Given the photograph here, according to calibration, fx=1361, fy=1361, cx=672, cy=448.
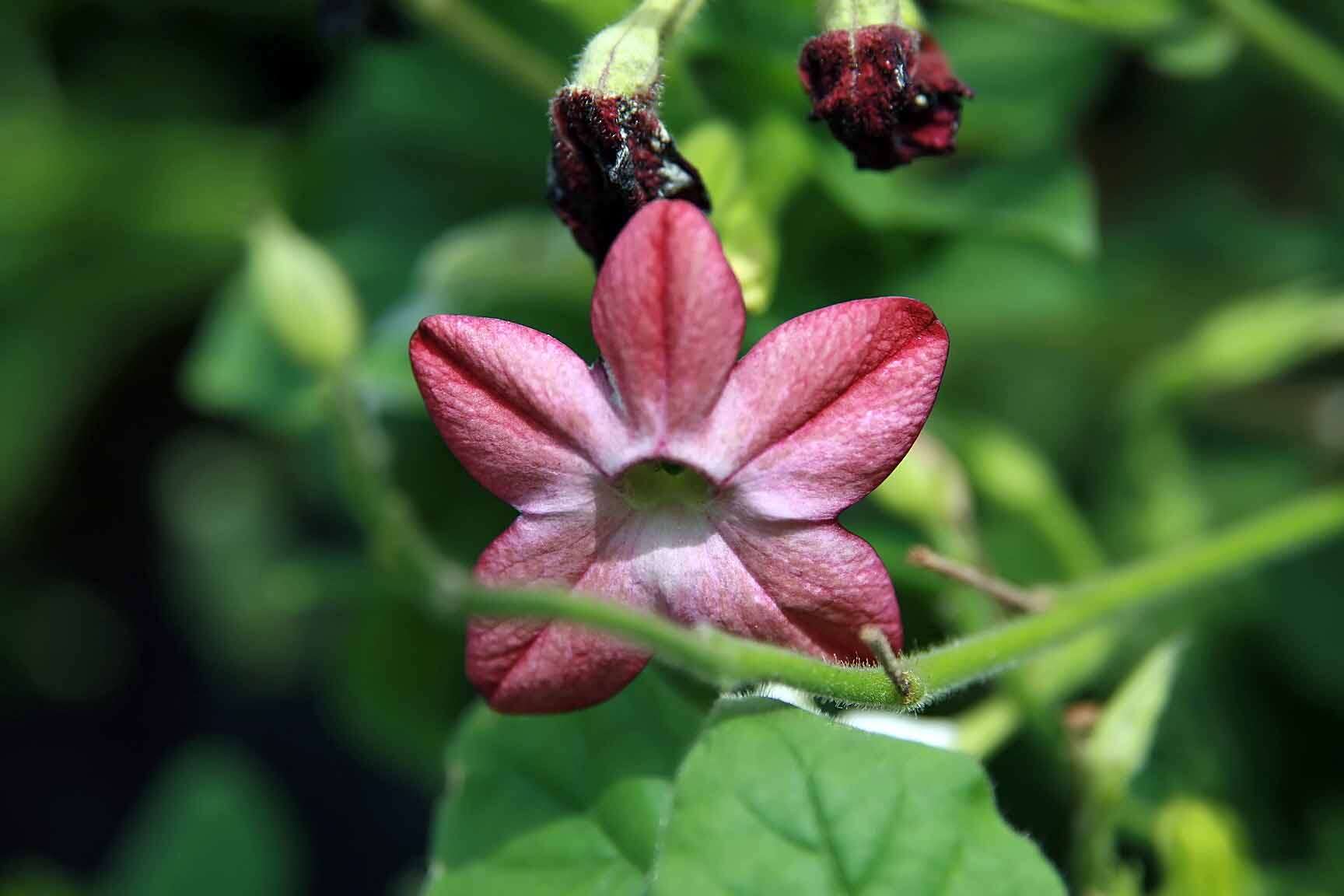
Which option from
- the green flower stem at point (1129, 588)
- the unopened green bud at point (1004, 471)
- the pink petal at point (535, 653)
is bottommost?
the unopened green bud at point (1004, 471)

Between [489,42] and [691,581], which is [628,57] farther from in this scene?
[489,42]

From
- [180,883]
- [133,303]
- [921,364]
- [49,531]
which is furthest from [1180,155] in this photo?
[49,531]

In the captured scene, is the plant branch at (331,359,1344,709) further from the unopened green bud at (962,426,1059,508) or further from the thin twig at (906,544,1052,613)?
the unopened green bud at (962,426,1059,508)

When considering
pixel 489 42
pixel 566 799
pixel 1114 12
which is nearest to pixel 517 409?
pixel 566 799

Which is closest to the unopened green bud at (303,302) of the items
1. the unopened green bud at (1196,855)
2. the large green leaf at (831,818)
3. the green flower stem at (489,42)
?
the green flower stem at (489,42)

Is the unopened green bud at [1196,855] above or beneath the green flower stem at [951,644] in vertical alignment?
beneath

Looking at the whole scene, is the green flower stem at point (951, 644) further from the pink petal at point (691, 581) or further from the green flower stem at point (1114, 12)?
the green flower stem at point (1114, 12)

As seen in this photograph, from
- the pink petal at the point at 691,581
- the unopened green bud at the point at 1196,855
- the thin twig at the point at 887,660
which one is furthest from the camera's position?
the unopened green bud at the point at 1196,855

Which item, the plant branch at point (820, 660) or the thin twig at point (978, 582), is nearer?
the plant branch at point (820, 660)
